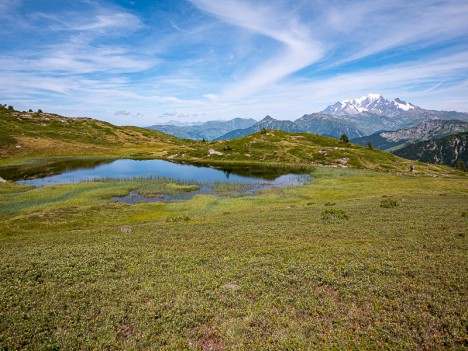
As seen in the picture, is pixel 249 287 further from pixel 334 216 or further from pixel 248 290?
pixel 334 216

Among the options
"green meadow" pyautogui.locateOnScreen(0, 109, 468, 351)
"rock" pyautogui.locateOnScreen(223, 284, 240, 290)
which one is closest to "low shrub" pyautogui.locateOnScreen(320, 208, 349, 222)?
"green meadow" pyautogui.locateOnScreen(0, 109, 468, 351)

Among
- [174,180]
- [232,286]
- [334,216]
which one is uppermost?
[232,286]

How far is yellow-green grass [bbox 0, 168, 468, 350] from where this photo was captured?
15.2 metres

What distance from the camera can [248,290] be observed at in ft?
65.6

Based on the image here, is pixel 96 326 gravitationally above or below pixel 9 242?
above

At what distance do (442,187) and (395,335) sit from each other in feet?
321

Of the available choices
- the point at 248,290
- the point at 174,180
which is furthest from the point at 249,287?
the point at 174,180

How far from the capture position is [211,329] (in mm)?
16062

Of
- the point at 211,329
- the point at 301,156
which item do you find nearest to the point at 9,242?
the point at 211,329

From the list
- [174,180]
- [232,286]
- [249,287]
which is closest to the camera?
[249,287]

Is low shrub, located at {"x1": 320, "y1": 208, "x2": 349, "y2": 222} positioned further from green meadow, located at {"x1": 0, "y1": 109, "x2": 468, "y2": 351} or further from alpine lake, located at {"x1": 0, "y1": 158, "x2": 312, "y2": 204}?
alpine lake, located at {"x1": 0, "y1": 158, "x2": 312, "y2": 204}

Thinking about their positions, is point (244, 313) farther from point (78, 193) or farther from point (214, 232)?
point (78, 193)

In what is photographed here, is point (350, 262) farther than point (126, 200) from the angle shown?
No

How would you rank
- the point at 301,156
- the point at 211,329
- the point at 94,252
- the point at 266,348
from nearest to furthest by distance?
the point at 266,348 → the point at 211,329 → the point at 94,252 → the point at 301,156
